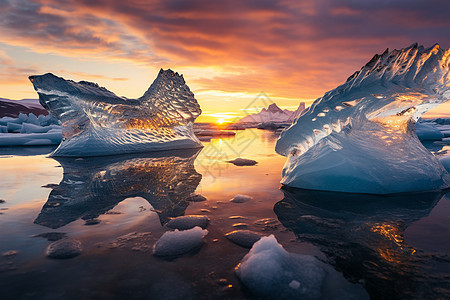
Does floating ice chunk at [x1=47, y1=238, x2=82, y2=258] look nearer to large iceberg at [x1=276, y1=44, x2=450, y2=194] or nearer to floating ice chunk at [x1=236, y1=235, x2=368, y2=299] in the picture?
floating ice chunk at [x1=236, y1=235, x2=368, y2=299]

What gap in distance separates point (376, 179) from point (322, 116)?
115cm

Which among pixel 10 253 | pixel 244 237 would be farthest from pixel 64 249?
pixel 244 237

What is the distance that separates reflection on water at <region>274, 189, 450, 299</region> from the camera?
1.59 metres

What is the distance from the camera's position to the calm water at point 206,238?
158 centimetres

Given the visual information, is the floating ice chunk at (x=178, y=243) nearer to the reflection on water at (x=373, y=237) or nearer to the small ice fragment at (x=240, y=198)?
the reflection on water at (x=373, y=237)

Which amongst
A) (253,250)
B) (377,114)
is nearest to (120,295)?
(253,250)

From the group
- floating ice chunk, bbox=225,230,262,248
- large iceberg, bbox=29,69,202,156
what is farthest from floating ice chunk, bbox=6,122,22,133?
floating ice chunk, bbox=225,230,262,248

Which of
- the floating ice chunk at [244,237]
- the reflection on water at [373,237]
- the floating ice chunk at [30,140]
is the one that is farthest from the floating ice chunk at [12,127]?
the floating ice chunk at [244,237]

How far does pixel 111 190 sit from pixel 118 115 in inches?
227

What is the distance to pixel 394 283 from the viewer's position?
1.59 meters

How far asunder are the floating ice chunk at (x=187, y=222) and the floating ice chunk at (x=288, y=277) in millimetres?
845

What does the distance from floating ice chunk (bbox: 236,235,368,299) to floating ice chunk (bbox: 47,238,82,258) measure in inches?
49.4

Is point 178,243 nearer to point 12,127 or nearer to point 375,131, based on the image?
point 375,131

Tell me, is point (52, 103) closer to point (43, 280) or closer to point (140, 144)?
point (140, 144)
